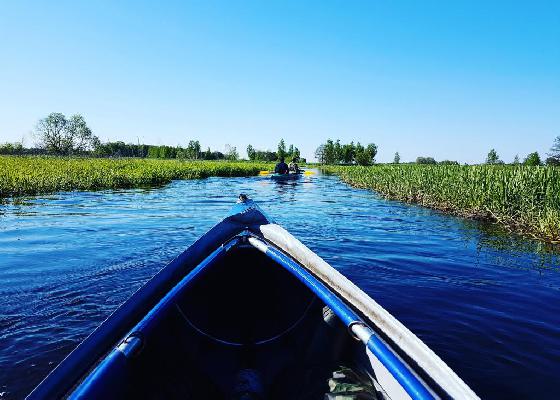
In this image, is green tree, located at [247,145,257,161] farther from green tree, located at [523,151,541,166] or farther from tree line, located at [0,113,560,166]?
green tree, located at [523,151,541,166]

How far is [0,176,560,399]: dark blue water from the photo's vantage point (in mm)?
4102

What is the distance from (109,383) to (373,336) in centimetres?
148

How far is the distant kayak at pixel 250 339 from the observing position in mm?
2080

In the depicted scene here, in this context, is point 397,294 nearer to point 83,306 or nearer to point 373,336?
point 373,336

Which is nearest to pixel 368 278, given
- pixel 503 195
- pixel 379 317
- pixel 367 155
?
pixel 379 317

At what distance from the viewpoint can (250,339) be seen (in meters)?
3.87

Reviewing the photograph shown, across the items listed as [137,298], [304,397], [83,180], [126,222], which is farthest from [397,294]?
[83,180]

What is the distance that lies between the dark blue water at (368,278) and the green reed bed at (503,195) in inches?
26.9

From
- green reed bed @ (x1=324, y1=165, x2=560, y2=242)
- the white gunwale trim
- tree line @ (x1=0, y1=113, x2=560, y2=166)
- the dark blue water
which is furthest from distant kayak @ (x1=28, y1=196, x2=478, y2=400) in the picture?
tree line @ (x1=0, y1=113, x2=560, y2=166)

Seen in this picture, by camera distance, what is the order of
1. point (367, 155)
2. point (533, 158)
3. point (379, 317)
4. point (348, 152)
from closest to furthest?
1. point (379, 317)
2. point (533, 158)
3. point (367, 155)
4. point (348, 152)

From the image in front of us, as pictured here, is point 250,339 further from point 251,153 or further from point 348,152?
point 251,153

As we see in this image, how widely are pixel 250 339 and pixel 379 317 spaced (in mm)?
1714

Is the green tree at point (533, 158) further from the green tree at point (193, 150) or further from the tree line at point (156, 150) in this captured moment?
the green tree at point (193, 150)

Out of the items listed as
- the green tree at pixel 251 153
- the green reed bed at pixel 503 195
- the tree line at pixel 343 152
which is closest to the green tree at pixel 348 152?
the tree line at pixel 343 152
